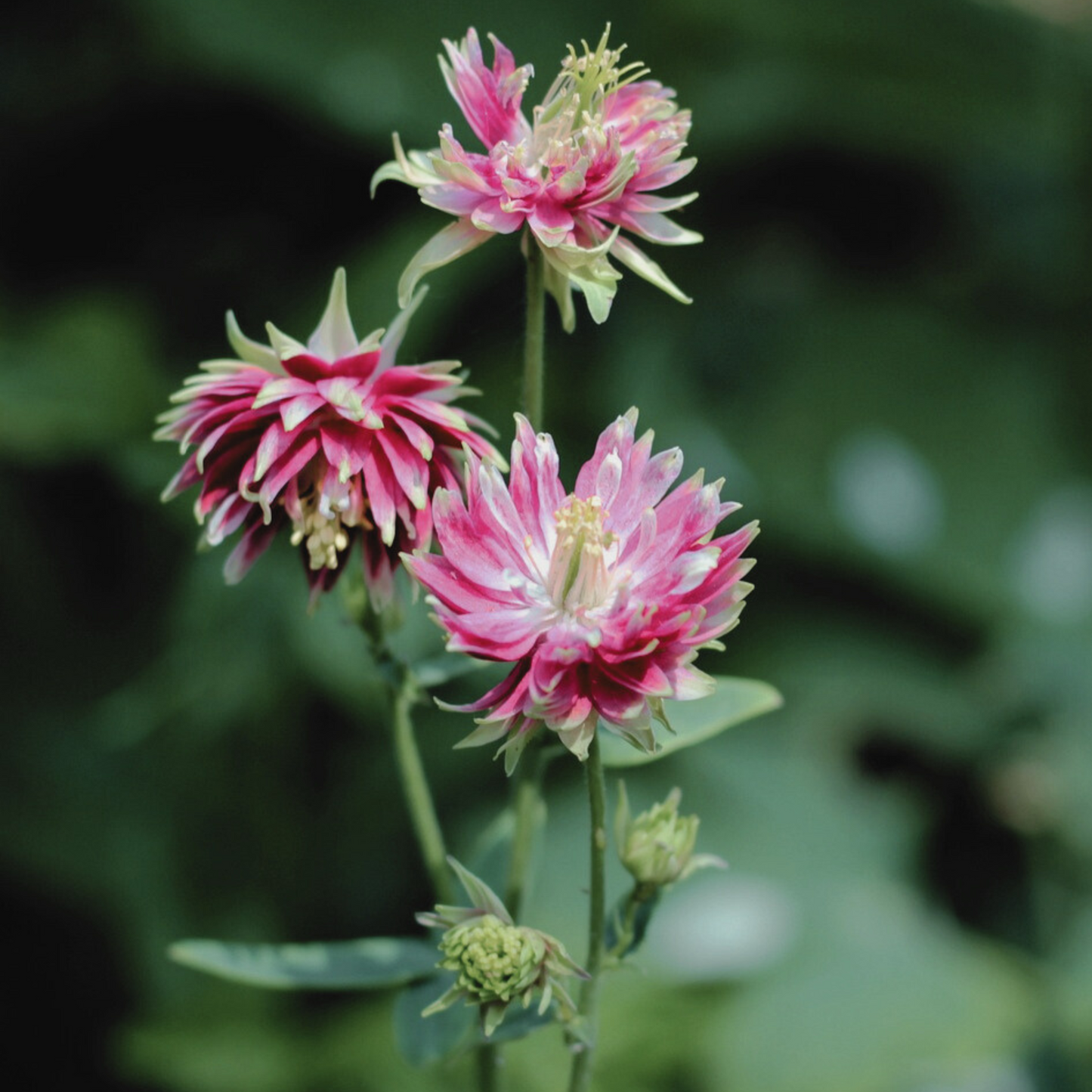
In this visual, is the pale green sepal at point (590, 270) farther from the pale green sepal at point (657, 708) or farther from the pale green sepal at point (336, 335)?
the pale green sepal at point (657, 708)

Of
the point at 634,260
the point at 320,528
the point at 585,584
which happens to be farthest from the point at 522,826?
the point at 634,260

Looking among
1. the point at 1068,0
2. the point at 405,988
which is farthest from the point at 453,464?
the point at 1068,0

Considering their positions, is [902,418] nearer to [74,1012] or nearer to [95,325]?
[95,325]

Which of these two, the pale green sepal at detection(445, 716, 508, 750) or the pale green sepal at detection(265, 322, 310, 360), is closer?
Result: the pale green sepal at detection(445, 716, 508, 750)

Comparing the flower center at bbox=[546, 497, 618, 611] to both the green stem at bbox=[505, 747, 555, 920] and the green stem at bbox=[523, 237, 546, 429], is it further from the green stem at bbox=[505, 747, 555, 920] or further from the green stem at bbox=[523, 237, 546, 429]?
the green stem at bbox=[505, 747, 555, 920]

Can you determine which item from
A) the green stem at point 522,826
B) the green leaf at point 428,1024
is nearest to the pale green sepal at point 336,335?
the green stem at point 522,826

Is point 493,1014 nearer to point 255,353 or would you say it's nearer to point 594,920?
point 594,920

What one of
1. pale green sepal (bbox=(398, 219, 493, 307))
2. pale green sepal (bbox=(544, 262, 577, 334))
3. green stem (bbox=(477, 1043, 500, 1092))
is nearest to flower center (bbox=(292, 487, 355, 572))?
pale green sepal (bbox=(398, 219, 493, 307))
